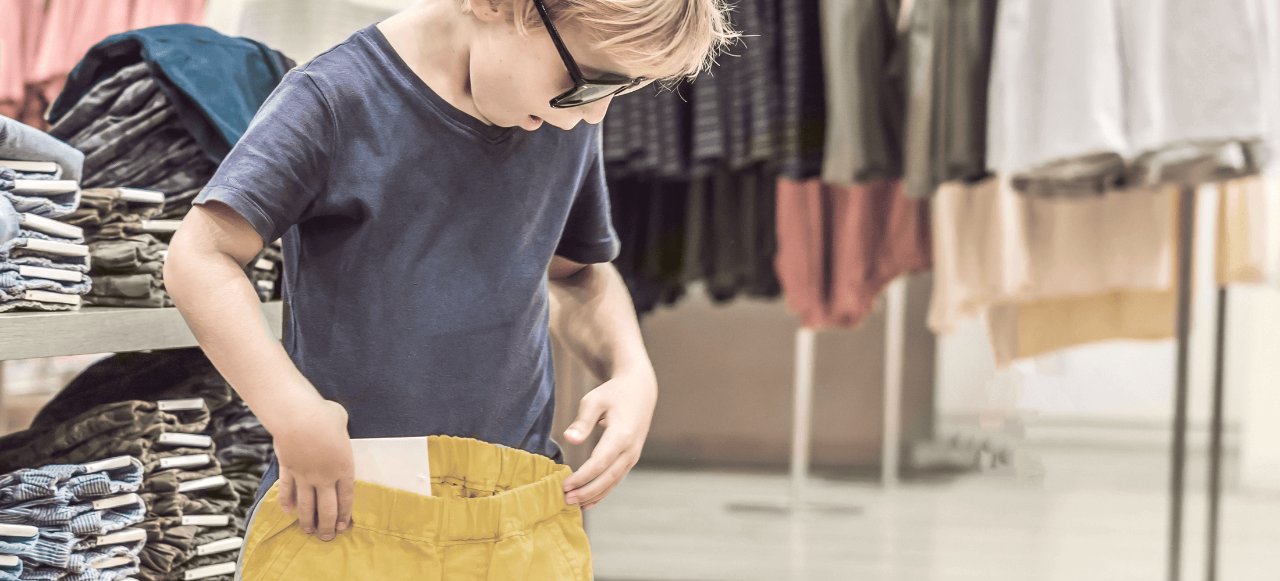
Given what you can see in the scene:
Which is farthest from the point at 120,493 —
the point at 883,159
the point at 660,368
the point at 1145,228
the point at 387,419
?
the point at 660,368

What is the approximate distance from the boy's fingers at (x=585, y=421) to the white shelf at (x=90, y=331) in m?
0.43

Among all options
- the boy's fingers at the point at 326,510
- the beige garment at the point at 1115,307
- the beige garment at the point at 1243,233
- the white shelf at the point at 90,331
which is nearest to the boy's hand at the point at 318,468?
the boy's fingers at the point at 326,510

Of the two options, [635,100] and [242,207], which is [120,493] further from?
[635,100]

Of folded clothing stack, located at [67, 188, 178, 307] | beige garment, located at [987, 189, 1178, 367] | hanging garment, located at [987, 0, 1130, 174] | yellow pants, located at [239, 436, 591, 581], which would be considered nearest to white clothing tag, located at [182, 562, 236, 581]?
folded clothing stack, located at [67, 188, 178, 307]

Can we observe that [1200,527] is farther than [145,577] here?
Yes

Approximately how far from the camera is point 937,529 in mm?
2902

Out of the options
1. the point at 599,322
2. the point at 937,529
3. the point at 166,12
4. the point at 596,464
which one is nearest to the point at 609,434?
the point at 596,464

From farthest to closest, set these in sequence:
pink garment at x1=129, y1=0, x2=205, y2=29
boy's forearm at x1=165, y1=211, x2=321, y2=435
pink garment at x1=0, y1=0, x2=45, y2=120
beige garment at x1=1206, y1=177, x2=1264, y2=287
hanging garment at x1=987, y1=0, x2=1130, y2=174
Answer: beige garment at x1=1206, y1=177, x2=1264, y2=287
hanging garment at x1=987, y1=0, x2=1130, y2=174
pink garment at x1=0, y1=0, x2=45, y2=120
pink garment at x1=129, y1=0, x2=205, y2=29
boy's forearm at x1=165, y1=211, x2=321, y2=435

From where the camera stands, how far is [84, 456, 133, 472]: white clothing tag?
104 cm

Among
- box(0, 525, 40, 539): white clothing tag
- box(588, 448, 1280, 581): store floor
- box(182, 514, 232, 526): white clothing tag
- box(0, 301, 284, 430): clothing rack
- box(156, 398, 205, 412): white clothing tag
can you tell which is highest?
box(0, 301, 284, 430): clothing rack

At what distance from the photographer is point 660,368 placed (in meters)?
3.92

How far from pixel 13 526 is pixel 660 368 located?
3032 millimetres

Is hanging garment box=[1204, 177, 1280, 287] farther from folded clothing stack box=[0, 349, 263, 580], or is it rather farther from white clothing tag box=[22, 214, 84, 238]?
white clothing tag box=[22, 214, 84, 238]

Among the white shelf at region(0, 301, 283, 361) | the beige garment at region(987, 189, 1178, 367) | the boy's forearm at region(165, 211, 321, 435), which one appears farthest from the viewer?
the beige garment at region(987, 189, 1178, 367)
